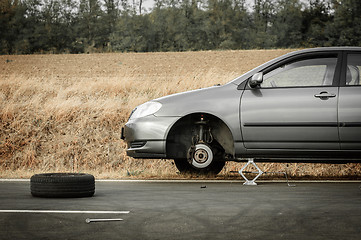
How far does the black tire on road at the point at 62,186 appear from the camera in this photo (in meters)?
7.84

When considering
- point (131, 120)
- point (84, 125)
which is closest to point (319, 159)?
point (131, 120)

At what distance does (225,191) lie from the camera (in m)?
8.38

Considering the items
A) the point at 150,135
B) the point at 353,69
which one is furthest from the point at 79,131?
the point at 353,69

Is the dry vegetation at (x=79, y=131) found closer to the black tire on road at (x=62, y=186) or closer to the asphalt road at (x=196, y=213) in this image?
the asphalt road at (x=196, y=213)

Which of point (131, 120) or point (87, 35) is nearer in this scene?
point (131, 120)

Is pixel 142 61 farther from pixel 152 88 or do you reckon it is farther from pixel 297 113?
pixel 297 113

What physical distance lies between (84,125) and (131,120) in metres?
3.94

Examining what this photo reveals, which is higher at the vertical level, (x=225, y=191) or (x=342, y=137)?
(x=342, y=137)

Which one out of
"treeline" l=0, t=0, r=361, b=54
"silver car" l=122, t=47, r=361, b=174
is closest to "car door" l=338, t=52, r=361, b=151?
"silver car" l=122, t=47, r=361, b=174

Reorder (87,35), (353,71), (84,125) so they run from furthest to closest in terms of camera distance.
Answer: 1. (87,35)
2. (84,125)
3. (353,71)

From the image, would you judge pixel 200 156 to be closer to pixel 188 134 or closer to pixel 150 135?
pixel 188 134

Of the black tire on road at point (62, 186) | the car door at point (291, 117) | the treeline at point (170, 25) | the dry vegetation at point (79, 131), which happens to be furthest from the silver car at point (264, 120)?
the treeline at point (170, 25)

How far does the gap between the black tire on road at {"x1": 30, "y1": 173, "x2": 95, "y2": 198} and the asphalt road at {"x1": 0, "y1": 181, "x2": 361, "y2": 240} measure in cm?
17

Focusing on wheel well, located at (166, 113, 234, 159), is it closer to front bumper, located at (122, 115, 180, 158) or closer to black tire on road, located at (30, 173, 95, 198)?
front bumper, located at (122, 115, 180, 158)
